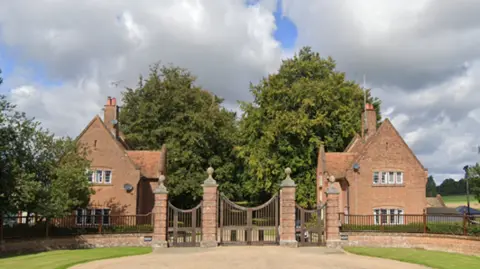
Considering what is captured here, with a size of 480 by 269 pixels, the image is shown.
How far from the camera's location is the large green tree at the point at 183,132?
144ft

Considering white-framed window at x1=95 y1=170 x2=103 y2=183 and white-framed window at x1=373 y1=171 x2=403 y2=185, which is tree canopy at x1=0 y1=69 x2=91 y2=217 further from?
white-framed window at x1=373 y1=171 x2=403 y2=185

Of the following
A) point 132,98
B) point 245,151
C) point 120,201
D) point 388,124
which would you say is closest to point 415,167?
point 388,124

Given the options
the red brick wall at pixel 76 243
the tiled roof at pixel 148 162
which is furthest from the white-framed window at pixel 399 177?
the red brick wall at pixel 76 243

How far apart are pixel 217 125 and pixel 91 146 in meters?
13.7

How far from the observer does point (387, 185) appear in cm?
3681

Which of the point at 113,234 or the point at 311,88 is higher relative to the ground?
the point at 311,88

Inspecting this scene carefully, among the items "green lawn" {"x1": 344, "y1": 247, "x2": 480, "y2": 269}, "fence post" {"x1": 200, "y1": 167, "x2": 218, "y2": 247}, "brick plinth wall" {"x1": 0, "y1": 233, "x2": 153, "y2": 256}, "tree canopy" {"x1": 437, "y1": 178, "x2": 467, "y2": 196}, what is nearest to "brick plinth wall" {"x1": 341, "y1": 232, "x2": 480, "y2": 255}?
"green lawn" {"x1": 344, "y1": 247, "x2": 480, "y2": 269}

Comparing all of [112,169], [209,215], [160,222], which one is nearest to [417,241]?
[209,215]

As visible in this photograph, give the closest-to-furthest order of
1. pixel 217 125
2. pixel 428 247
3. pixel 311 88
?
pixel 428 247
pixel 311 88
pixel 217 125

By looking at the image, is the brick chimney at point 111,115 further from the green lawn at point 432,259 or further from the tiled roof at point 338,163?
the green lawn at point 432,259

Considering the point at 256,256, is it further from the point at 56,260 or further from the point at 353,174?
the point at 353,174

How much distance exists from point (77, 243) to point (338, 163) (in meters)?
21.4

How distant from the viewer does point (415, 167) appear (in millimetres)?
37250

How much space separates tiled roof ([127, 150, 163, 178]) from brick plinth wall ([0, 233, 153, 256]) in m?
10.1
